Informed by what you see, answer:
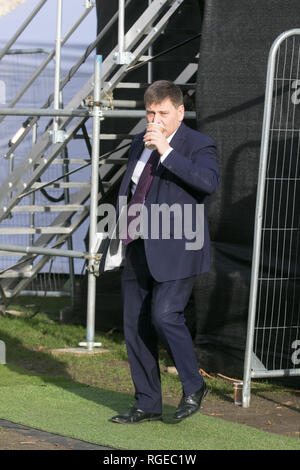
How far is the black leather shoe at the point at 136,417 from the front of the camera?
579 cm

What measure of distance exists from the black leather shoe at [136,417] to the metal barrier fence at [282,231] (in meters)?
1.33

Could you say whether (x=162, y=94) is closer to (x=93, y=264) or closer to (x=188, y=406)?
(x=188, y=406)

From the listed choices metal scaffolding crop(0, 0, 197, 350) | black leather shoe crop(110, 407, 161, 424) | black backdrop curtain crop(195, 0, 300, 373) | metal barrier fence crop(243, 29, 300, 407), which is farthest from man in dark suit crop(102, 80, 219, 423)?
metal scaffolding crop(0, 0, 197, 350)

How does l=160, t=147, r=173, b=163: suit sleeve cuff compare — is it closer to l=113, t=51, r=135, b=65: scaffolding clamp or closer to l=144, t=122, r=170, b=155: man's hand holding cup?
l=144, t=122, r=170, b=155: man's hand holding cup

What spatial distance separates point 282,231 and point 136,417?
2.05 meters

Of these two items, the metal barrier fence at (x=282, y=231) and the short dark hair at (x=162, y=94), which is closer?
the short dark hair at (x=162, y=94)

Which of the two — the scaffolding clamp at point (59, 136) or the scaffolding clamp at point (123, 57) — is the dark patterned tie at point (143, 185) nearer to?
the scaffolding clamp at point (123, 57)

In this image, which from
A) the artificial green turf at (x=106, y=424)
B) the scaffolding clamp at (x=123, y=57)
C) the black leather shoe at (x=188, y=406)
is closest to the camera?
the artificial green turf at (x=106, y=424)

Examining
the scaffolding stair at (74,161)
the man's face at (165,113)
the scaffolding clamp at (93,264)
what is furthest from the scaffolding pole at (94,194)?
the man's face at (165,113)

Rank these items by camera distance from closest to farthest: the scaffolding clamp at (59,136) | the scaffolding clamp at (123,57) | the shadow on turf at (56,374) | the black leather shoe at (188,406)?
the black leather shoe at (188,406)
the shadow on turf at (56,374)
the scaffolding clamp at (123,57)
the scaffolding clamp at (59,136)

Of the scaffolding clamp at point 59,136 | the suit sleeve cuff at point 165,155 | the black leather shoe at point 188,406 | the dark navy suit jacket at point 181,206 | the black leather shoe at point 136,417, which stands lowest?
the black leather shoe at point 136,417

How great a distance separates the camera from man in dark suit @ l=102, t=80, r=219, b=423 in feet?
18.1

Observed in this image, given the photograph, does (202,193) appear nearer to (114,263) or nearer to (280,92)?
(114,263)

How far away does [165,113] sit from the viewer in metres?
5.59
